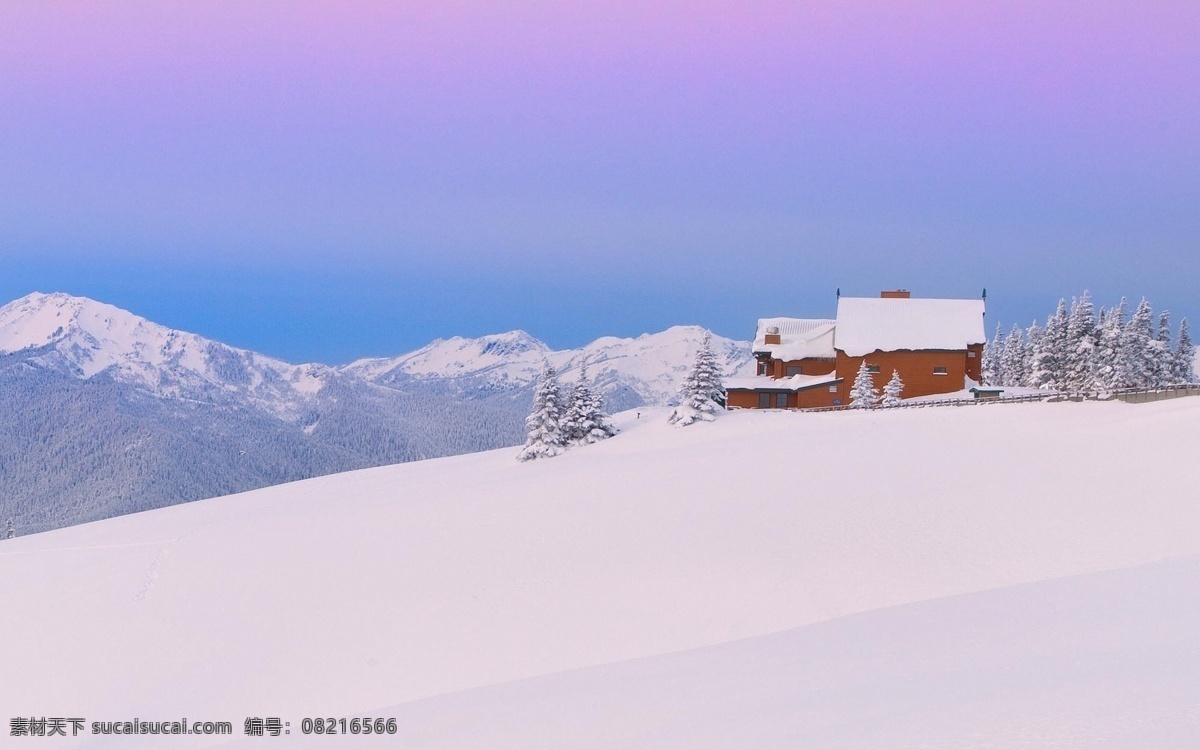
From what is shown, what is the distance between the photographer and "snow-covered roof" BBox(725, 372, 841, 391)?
53.8 meters

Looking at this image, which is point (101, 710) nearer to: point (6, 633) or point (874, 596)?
point (6, 633)

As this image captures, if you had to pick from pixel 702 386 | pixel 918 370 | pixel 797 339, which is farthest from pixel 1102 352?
pixel 702 386

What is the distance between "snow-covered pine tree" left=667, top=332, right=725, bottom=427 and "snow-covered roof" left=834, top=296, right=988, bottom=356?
48.4 ft

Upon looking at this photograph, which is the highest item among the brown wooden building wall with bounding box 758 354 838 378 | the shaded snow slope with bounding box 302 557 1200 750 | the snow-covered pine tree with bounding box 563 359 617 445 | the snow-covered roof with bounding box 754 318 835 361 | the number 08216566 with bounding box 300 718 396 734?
the snow-covered roof with bounding box 754 318 835 361

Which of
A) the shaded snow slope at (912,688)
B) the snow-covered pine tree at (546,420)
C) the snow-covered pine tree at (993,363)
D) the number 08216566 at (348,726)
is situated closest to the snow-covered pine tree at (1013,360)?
the snow-covered pine tree at (993,363)

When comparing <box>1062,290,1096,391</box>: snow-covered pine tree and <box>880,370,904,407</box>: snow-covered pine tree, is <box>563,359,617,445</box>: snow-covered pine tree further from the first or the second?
<box>1062,290,1096,391</box>: snow-covered pine tree

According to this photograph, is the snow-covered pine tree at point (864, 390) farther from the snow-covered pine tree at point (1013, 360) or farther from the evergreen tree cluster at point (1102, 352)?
the snow-covered pine tree at point (1013, 360)

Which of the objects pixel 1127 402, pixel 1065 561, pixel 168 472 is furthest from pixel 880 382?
pixel 168 472

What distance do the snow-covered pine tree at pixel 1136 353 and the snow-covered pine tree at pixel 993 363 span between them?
19345mm

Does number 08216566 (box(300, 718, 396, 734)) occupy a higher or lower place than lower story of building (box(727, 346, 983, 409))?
lower

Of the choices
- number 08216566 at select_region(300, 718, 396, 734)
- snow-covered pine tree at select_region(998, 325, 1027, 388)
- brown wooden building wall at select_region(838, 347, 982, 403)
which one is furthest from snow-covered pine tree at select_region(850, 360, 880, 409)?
number 08216566 at select_region(300, 718, 396, 734)

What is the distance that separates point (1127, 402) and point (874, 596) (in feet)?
108

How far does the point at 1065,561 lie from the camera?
17.8 metres

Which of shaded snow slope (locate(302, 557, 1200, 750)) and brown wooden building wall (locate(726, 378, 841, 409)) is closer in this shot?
shaded snow slope (locate(302, 557, 1200, 750))
